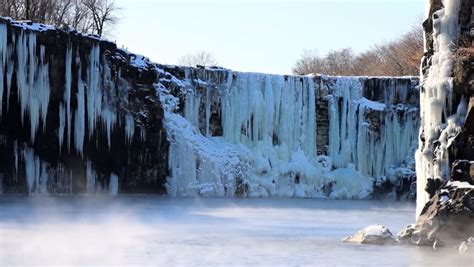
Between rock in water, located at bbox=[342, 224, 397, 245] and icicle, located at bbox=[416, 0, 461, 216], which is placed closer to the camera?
rock in water, located at bbox=[342, 224, 397, 245]

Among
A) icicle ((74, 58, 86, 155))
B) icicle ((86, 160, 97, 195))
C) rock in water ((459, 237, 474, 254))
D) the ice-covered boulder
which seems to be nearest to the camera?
rock in water ((459, 237, 474, 254))

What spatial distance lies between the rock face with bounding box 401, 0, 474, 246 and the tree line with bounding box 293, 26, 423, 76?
31.6 metres

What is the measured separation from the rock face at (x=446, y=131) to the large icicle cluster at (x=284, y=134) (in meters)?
21.6

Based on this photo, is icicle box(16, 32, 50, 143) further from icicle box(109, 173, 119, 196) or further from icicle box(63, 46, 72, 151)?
icicle box(109, 173, 119, 196)

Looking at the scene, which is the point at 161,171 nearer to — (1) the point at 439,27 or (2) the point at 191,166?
(2) the point at 191,166

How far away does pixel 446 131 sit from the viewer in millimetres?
22969

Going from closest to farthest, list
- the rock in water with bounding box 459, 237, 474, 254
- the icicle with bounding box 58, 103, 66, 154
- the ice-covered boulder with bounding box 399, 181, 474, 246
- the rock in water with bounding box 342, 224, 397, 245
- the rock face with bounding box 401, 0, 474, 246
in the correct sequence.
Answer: the rock in water with bounding box 459, 237, 474, 254
the ice-covered boulder with bounding box 399, 181, 474, 246
the rock face with bounding box 401, 0, 474, 246
the rock in water with bounding box 342, 224, 397, 245
the icicle with bounding box 58, 103, 66, 154

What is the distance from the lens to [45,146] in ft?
132

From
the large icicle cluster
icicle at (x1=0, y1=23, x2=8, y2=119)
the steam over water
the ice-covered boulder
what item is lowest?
the steam over water

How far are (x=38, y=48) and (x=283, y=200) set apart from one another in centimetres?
1163

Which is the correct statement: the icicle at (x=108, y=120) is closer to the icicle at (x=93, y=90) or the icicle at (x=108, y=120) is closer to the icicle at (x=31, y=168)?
the icicle at (x=93, y=90)

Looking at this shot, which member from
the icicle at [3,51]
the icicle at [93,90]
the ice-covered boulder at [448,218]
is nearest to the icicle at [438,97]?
the ice-covered boulder at [448,218]

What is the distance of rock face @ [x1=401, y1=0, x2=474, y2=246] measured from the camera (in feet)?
70.0

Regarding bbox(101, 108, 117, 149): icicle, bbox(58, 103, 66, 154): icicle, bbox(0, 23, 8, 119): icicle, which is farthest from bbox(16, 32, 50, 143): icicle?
bbox(101, 108, 117, 149): icicle
